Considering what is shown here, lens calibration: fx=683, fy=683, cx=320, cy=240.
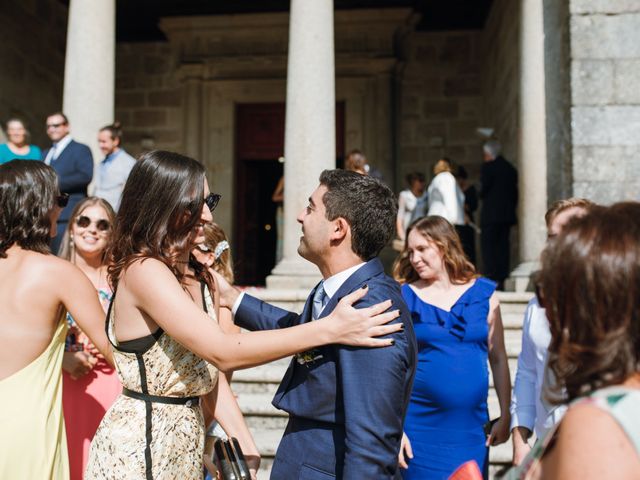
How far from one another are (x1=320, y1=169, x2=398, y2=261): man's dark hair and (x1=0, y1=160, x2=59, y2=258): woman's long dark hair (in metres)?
1.05

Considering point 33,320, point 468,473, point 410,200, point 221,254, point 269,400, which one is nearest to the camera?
point 468,473

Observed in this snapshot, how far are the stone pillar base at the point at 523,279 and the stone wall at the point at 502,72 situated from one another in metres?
2.74

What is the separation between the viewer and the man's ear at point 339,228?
2.15 m

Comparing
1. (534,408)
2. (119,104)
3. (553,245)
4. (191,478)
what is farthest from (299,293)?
(119,104)

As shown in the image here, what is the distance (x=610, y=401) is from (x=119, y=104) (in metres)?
13.3

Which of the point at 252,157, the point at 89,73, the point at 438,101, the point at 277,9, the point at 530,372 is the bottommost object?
A: the point at 530,372

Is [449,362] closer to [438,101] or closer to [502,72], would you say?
[502,72]

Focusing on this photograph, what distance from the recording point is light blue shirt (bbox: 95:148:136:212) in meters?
7.38

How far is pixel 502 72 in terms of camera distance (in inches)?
433

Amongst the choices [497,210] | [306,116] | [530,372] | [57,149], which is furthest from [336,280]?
[497,210]

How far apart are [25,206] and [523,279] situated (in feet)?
21.0

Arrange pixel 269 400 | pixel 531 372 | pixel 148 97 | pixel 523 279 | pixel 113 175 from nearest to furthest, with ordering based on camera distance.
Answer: pixel 531 372 < pixel 269 400 < pixel 113 175 < pixel 523 279 < pixel 148 97

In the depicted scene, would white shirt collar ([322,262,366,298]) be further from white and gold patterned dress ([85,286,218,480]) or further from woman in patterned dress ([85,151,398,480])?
white and gold patterned dress ([85,286,218,480])

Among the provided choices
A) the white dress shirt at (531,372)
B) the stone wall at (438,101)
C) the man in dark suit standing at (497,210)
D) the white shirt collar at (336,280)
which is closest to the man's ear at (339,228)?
the white shirt collar at (336,280)
